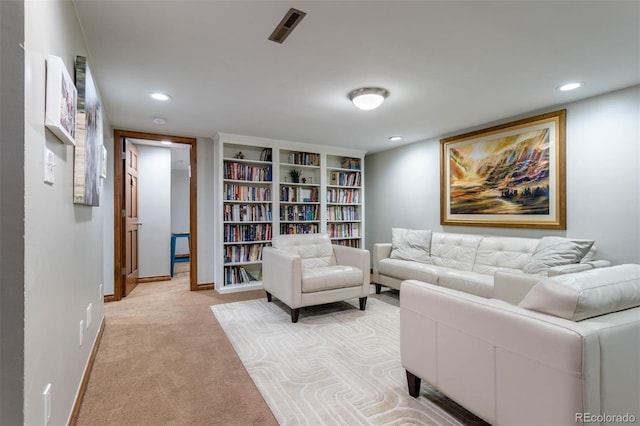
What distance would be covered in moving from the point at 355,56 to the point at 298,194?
115 inches

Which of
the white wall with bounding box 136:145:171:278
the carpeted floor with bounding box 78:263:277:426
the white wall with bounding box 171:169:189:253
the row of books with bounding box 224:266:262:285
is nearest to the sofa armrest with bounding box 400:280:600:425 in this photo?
the carpeted floor with bounding box 78:263:277:426

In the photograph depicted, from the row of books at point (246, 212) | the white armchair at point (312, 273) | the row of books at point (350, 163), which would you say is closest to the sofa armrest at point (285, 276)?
the white armchair at point (312, 273)

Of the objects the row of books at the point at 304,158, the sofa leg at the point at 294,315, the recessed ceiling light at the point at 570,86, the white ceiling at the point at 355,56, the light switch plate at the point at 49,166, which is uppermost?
the recessed ceiling light at the point at 570,86

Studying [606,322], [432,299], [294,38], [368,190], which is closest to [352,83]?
[294,38]

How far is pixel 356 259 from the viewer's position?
3.53 m

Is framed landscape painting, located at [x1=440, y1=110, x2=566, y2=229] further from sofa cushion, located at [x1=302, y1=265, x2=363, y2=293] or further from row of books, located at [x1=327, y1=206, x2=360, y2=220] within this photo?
sofa cushion, located at [x1=302, y1=265, x2=363, y2=293]

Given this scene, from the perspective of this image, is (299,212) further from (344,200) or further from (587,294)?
(587,294)

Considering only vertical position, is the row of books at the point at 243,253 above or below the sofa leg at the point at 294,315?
above

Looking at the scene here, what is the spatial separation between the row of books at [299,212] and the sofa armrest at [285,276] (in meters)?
1.24

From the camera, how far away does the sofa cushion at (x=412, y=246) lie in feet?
13.1

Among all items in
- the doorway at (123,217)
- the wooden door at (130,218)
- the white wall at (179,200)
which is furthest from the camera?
the white wall at (179,200)

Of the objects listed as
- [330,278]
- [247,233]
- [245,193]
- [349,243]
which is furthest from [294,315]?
[349,243]

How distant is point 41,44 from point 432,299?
196cm

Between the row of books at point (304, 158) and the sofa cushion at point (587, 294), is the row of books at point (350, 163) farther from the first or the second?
the sofa cushion at point (587, 294)
